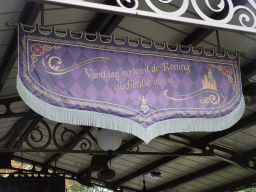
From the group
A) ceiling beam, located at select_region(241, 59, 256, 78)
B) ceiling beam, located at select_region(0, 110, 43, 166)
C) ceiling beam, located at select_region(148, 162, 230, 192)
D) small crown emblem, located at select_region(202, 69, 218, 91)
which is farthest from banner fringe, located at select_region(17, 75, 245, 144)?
ceiling beam, located at select_region(148, 162, 230, 192)

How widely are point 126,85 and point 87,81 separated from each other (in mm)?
323

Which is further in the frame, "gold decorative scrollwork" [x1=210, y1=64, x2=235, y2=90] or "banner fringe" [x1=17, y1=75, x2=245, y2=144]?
"gold decorative scrollwork" [x1=210, y1=64, x2=235, y2=90]

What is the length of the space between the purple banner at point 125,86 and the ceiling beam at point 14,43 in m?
0.52

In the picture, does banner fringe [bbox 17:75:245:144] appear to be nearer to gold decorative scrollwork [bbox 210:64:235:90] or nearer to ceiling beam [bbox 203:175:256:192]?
gold decorative scrollwork [bbox 210:64:235:90]

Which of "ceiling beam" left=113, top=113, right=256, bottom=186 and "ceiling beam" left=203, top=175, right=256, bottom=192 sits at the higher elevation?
"ceiling beam" left=113, top=113, right=256, bottom=186

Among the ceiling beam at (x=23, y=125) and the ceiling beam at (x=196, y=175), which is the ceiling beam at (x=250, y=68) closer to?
the ceiling beam at (x=196, y=175)

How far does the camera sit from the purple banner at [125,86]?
2.88m

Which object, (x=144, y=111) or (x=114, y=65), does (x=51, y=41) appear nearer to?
(x=114, y=65)

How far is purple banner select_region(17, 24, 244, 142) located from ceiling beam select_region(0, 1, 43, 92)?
1.69 ft

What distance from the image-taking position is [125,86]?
10.2 feet

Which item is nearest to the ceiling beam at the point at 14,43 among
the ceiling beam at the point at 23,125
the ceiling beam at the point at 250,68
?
the ceiling beam at the point at 23,125

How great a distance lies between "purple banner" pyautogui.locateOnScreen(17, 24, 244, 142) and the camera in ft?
9.43

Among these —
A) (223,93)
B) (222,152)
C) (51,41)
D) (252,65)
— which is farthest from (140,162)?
(51,41)

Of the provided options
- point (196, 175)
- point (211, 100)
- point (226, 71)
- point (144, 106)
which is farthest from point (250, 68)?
point (196, 175)
